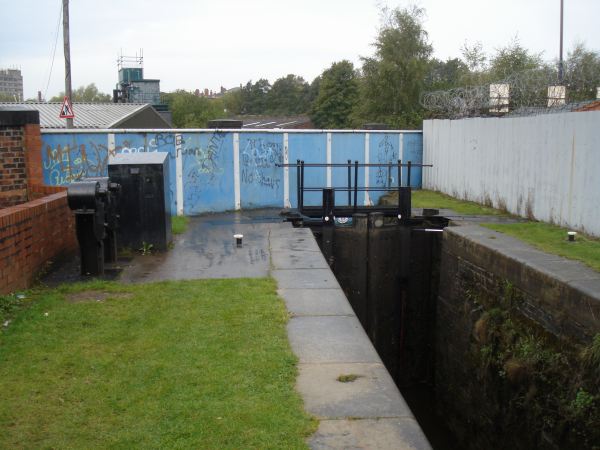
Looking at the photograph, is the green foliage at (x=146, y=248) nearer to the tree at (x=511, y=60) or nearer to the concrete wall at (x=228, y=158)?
the concrete wall at (x=228, y=158)

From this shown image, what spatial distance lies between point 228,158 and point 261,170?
88 centimetres

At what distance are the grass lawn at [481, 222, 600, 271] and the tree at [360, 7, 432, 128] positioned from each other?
648 inches

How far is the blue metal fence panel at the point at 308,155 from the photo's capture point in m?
16.0

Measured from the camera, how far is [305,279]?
8.16 m

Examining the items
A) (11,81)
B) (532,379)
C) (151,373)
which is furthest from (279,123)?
(11,81)

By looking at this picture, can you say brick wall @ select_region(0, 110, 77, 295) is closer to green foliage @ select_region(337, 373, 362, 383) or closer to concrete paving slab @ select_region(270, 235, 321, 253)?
concrete paving slab @ select_region(270, 235, 321, 253)

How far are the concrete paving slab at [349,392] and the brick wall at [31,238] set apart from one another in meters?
3.78

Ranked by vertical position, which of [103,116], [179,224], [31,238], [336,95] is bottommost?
[179,224]

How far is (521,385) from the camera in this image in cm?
751

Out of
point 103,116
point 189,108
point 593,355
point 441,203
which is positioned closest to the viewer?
point 593,355

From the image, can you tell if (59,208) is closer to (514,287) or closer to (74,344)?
(74,344)

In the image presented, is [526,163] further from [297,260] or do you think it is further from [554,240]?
[297,260]

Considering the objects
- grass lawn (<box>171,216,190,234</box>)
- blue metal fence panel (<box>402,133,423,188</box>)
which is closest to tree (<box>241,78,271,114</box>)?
blue metal fence panel (<box>402,133,423,188</box>)

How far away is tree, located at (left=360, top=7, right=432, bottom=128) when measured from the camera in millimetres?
28594
